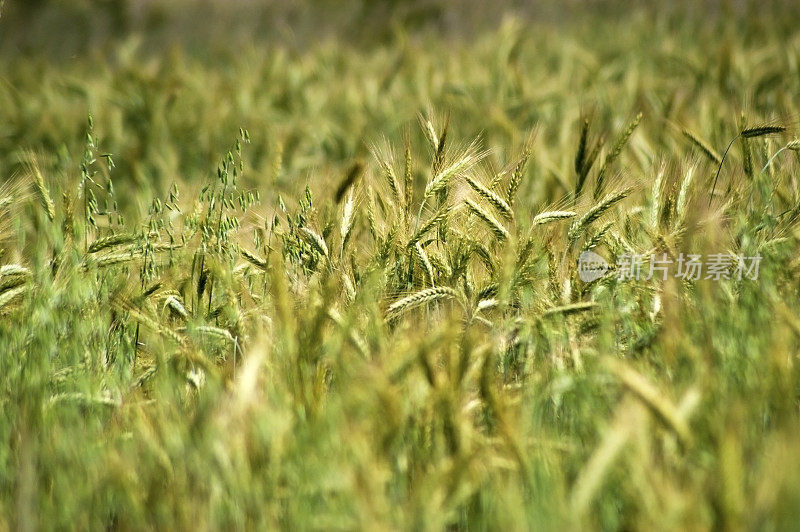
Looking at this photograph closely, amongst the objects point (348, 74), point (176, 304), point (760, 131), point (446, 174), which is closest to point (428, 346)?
point (446, 174)

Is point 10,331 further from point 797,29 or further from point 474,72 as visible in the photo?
point 797,29

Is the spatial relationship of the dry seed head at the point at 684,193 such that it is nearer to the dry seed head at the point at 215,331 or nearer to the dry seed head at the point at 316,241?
the dry seed head at the point at 316,241

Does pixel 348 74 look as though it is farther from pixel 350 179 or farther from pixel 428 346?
pixel 428 346

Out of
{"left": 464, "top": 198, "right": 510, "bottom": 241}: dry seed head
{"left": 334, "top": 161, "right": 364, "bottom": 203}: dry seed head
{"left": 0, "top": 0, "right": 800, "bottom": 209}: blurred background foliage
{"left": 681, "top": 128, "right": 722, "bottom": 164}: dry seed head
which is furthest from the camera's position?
{"left": 0, "top": 0, "right": 800, "bottom": 209}: blurred background foliage

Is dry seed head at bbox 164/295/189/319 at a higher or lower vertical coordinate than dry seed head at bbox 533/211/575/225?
lower

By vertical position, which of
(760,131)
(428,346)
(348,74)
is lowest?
(428,346)

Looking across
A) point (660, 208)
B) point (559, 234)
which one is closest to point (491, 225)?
point (559, 234)

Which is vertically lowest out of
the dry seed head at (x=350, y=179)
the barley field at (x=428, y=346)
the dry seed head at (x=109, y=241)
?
the barley field at (x=428, y=346)

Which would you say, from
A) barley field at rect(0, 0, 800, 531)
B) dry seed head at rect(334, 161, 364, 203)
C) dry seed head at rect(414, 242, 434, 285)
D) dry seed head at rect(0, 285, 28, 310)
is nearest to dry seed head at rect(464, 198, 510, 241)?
barley field at rect(0, 0, 800, 531)

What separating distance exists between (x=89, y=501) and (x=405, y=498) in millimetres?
481

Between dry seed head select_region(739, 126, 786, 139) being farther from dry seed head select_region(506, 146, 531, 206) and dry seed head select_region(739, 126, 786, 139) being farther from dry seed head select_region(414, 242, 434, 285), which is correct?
dry seed head select_region(414, 242, 434, 285)

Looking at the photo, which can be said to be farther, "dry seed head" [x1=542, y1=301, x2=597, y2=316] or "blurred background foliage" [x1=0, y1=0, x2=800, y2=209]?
"blurred background foliage" [x1=0, y1=0, x2=800, y2=209]

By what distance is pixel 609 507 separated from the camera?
42.6 inches

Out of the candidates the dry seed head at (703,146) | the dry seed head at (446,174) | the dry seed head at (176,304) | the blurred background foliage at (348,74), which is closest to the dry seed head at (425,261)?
the dry seed head at (446,174)
